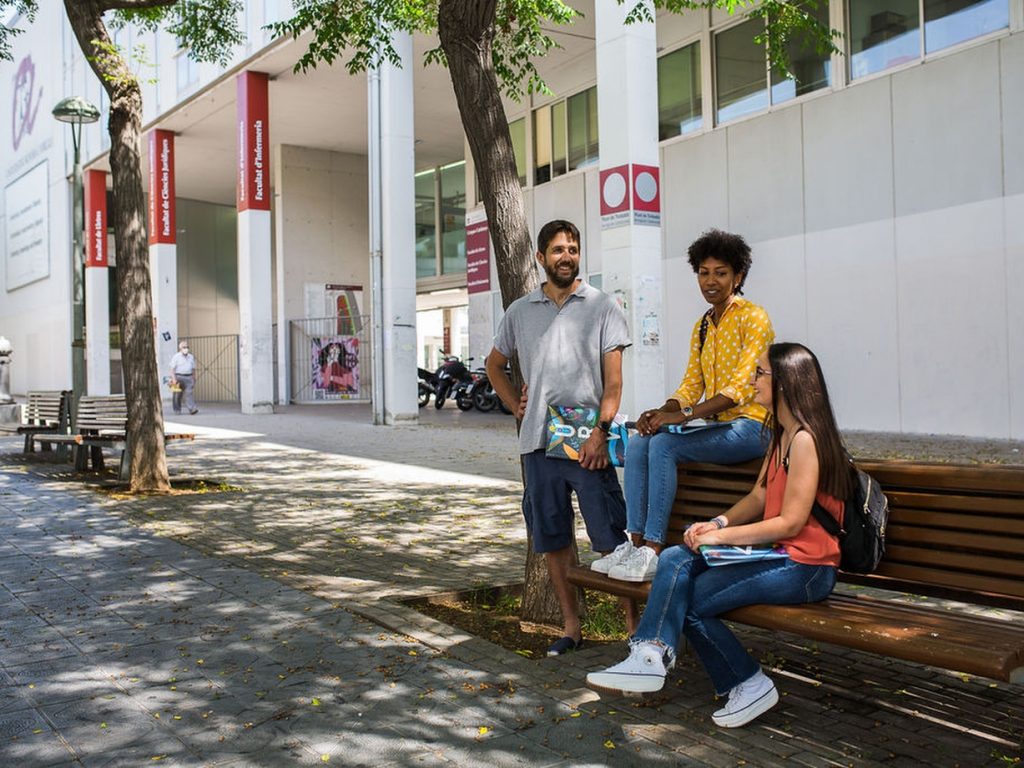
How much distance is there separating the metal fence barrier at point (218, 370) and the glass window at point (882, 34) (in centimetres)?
2490

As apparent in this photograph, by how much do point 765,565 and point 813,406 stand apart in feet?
1.83

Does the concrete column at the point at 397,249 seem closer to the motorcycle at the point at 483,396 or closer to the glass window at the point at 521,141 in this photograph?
the motorcycle at the point at 483,396

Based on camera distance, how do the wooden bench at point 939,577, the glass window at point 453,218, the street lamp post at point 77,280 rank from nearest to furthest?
the wooden bench at point 939,577 → the street lamp post at point 77,280 → the glass window at point 453,218

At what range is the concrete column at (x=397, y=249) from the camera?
18.6 meters

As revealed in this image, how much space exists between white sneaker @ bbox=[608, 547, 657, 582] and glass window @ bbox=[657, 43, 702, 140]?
1472cm

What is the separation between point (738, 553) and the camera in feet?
10.9

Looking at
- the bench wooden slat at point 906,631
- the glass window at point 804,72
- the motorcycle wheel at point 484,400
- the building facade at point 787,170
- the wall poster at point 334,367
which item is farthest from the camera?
the wall poster at point 334,367

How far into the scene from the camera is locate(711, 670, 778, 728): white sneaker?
3244 mm

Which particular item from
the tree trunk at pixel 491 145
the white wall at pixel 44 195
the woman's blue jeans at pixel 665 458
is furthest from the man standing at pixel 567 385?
the white wall at pixel 44 195

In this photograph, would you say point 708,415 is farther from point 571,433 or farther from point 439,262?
point 439,262

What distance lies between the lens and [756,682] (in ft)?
10.9

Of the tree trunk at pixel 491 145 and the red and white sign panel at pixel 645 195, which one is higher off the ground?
the red and white sign panel at pixel 645 195

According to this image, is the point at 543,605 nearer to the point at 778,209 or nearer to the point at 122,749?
the point at 122,749

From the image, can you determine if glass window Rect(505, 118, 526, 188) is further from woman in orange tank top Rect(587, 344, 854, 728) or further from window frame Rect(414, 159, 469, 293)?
woman in orange tank top Rect(587, 344, 854, 728)
